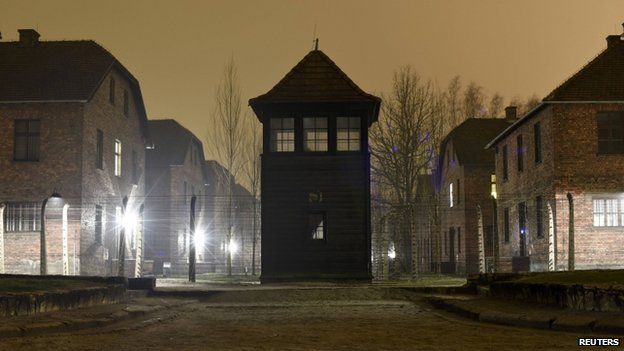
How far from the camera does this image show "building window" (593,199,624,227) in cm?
2969

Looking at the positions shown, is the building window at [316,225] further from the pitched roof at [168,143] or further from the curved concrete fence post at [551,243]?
the pitched roof at [168,143]

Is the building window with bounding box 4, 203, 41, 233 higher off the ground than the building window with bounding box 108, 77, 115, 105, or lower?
lower

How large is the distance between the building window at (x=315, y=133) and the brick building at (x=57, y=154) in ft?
31.0

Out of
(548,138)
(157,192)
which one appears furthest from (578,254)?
(157,192)

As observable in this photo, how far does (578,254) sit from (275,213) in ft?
37.2

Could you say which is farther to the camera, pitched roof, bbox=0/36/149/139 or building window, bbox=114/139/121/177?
building window, bbox=114/139/121/177

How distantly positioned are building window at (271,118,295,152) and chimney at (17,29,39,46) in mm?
15415

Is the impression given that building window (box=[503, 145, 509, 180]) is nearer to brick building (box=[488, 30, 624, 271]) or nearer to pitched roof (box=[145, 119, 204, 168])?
brick building (box=[488, 30, 624, 271])

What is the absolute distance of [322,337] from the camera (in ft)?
35.1

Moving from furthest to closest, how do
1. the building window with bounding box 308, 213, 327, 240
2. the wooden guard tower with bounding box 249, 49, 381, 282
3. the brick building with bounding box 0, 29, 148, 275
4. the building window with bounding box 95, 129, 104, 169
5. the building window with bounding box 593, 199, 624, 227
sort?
the building window with bounding box 95, 129, 104, 169 < the brick building with bounding box 0, 29, 148, 275 < the building window with bounding box 593, 199, 624, 227 < the building window with bounding box 308, 213, 327, 240 < the wooden guard tower with bounding box 249, 49, 381, 282

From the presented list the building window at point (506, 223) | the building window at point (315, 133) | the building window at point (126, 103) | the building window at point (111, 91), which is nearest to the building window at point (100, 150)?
the building window at point (111, 91)

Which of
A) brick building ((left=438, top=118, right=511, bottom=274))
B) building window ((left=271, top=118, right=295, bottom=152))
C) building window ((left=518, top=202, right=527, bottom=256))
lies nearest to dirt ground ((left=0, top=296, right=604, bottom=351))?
building window ((left=271, top=118, right=295, bottom=152))

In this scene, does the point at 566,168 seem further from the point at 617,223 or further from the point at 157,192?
the point at 157,192

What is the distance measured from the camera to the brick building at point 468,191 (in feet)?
151
